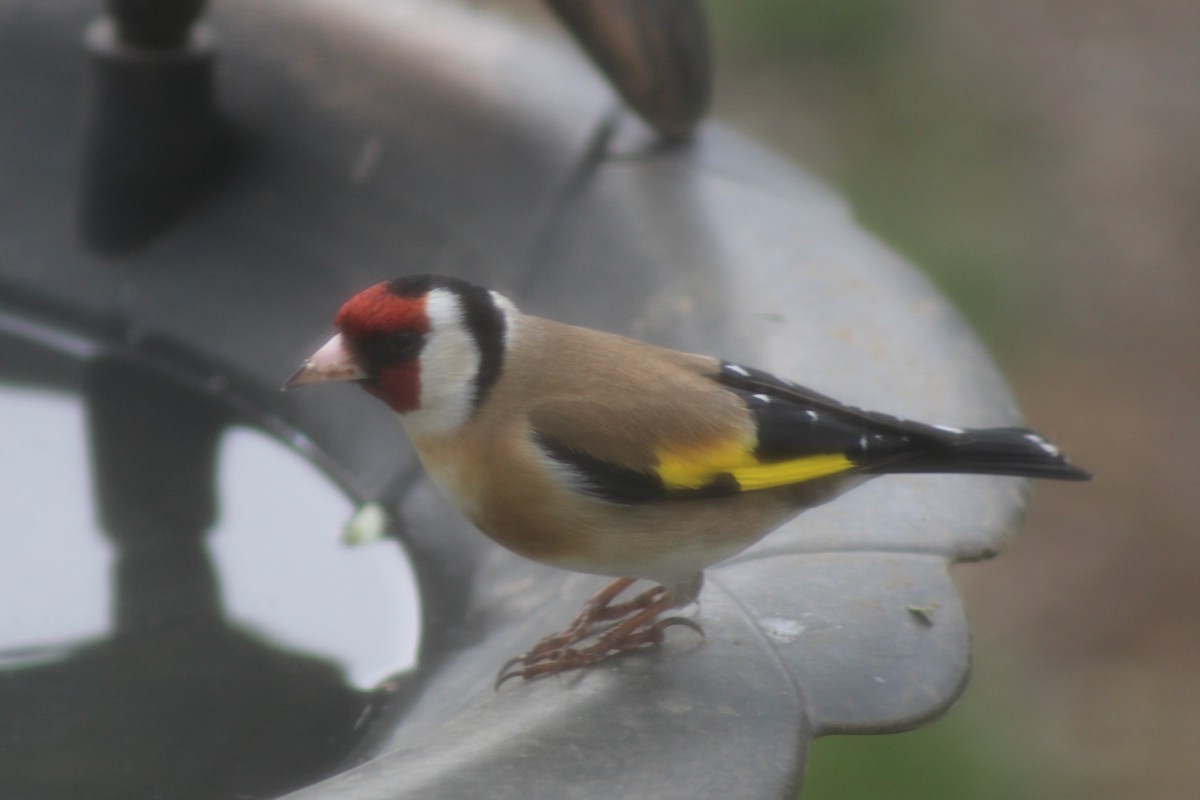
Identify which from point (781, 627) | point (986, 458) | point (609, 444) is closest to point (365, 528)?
point (609, 444)

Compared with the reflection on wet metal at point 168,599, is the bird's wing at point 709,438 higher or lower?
higher

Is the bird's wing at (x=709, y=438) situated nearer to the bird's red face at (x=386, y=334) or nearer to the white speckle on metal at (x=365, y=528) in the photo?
the bird's red face at (x=386, y=334)

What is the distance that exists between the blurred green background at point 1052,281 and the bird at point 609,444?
163 centimetres

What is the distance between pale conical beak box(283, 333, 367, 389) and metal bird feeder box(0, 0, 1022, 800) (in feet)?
1.35

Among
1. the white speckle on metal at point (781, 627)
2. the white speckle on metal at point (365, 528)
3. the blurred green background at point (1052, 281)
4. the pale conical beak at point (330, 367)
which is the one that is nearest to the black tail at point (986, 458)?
the white speckle on metal at point (781, 627)

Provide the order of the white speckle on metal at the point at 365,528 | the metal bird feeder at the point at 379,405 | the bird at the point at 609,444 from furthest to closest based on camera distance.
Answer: the white speckle on metal at the point at 365,528 < the bird at the point at 609,444 < the metal bird feeder at the point at 379,405

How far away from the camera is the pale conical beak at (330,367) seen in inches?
73.6

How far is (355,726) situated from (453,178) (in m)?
1.15

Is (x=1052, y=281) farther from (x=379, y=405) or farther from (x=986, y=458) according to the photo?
(x=986, y=458)

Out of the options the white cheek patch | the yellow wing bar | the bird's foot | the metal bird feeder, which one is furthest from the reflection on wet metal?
the yellow wing bar

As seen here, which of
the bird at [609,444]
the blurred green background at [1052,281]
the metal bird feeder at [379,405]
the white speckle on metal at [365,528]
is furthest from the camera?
the blurred green background at [1052,281]

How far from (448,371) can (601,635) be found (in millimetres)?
385

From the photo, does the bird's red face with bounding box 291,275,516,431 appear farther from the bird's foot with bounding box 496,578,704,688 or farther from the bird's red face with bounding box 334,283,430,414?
the bird's foot with bounding box 496,578,704,688

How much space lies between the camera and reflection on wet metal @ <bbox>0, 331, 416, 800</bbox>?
1.90 m
